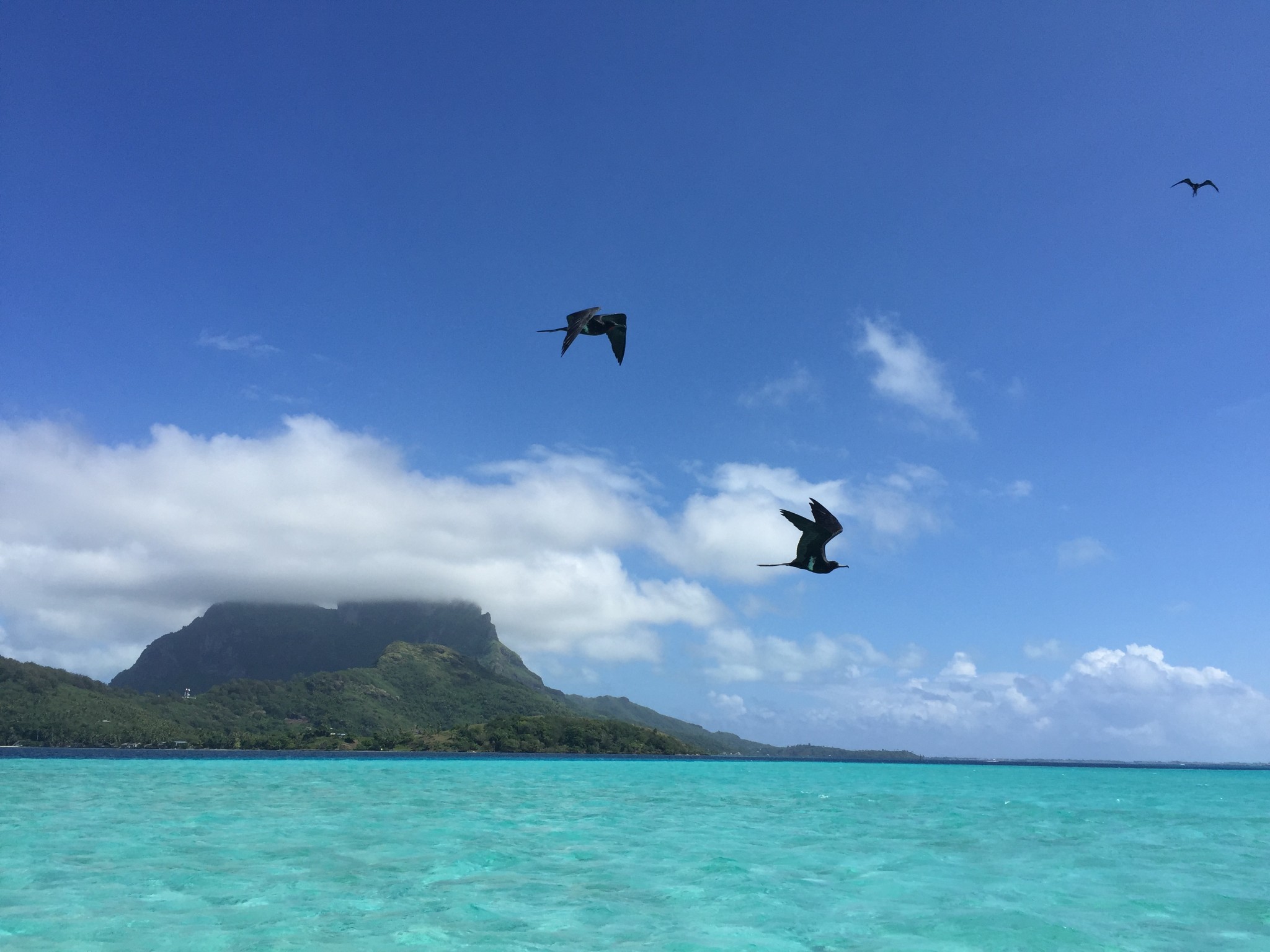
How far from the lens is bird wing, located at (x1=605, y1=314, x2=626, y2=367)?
1095 cm

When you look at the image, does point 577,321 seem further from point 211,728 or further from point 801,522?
point 211,728

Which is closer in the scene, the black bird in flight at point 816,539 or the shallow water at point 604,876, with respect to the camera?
the black bird in flight at point 816,539

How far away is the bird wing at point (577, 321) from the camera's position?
9.96 m

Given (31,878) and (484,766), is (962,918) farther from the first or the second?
(484,766)

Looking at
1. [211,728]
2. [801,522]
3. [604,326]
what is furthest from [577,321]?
[211,728]

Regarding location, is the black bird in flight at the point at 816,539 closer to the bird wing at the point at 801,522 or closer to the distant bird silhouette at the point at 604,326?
the bird wing at the point at 801,522

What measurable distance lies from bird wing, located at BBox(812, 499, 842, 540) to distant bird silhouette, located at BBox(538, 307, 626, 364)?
3.35m

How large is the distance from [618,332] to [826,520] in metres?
3.84

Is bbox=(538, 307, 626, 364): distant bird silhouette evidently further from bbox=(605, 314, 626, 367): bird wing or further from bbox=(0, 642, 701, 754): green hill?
bbox=(0, 642, 701, 754): green hill

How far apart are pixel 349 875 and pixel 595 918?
666cm

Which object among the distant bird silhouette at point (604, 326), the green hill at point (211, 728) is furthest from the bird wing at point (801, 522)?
the green hill at point (211, 728)

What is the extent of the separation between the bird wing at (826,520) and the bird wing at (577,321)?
3.88 metres

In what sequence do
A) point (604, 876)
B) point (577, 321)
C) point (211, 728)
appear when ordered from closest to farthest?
point (577, 321) → point (604, 876) → point (211, 728)

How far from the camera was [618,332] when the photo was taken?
438 inches
